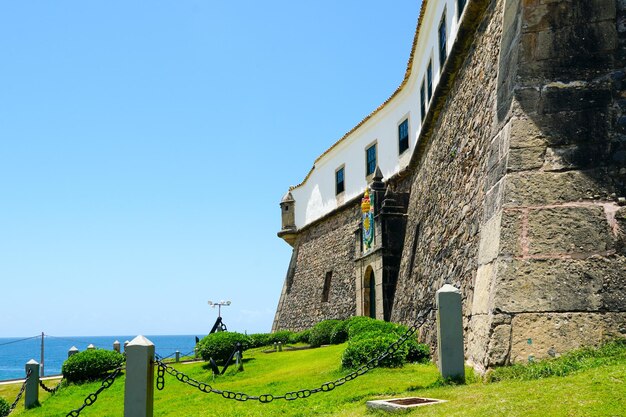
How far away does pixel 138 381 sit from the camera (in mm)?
7320

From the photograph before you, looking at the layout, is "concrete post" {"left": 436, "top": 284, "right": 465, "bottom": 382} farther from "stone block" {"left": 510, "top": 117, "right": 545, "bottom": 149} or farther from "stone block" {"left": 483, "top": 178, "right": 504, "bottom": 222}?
"stone block" {"left": 510, "top": 117, "right": 545, "bottom": 149}

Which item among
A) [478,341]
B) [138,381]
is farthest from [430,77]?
[138,381]

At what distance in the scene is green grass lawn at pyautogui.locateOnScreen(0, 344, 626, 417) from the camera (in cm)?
530

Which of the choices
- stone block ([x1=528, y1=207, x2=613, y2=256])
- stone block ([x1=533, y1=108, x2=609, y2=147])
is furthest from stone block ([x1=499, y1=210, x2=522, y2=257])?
Result: stone block ([x1=533, y1=108, x2=609, y2=147])

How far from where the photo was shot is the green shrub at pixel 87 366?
1991cm

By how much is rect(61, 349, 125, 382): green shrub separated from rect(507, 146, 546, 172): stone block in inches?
637

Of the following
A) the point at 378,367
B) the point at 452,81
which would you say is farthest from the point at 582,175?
the point at 452,81

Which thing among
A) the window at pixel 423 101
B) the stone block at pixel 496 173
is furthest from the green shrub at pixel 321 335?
the stone block at pixel 496 173

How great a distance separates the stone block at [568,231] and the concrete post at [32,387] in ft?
45.4

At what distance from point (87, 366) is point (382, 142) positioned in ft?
42.4

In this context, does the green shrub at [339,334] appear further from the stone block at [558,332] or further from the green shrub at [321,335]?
the stone block at [558,332]

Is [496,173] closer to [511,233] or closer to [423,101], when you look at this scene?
[511,233]

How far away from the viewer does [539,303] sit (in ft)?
22.4

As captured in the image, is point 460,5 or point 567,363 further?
point 460,5
